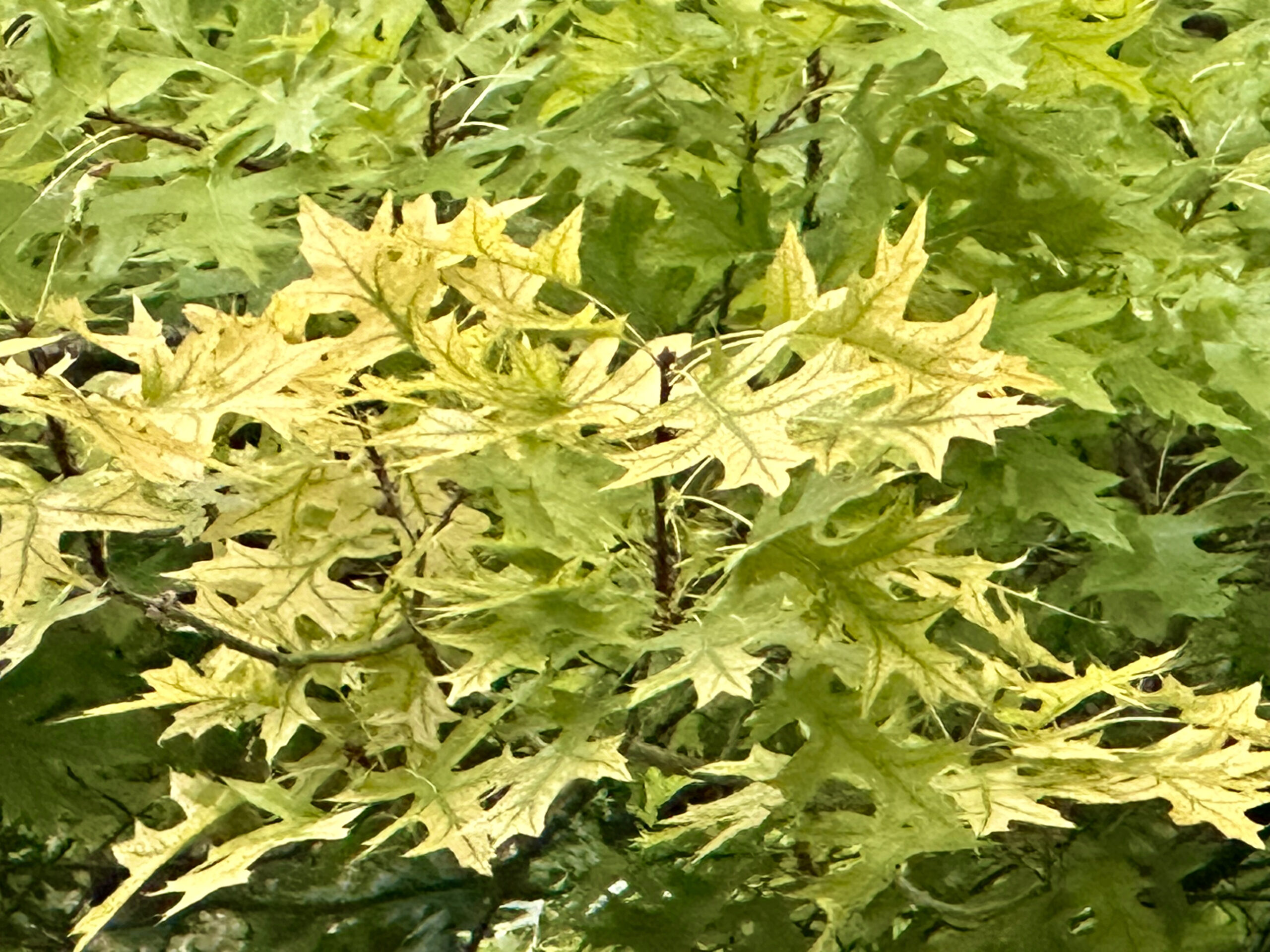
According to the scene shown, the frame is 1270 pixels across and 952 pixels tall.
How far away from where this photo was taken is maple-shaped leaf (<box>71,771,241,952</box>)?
610 mm

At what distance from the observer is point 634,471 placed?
49cm

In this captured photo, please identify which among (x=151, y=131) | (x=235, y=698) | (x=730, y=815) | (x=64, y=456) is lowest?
(x=730, y=815)

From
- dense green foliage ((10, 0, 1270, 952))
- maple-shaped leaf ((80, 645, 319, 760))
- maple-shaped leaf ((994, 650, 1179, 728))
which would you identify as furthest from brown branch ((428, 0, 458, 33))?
maple-shaped leaf ((994, 650, 1179, 728))

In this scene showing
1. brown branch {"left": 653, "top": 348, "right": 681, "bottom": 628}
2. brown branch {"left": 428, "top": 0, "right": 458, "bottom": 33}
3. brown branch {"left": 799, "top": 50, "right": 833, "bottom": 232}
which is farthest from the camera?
brown branch {"left": 428, "top": 0, "right": 458, "bottom": 33}

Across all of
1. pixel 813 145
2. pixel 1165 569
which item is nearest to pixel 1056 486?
pixel 1165 569

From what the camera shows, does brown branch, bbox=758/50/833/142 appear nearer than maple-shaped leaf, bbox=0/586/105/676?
No

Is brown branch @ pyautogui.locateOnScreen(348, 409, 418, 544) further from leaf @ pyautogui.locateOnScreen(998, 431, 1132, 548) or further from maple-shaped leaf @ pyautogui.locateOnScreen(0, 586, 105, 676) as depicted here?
leaf @ pyautogui.locateOnScreen(998, 431, 1132, 548)

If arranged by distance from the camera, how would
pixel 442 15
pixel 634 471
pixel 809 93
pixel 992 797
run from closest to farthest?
pixel 634 471 < pixel 992 797 < pixel 809 93 < pixel 442 15

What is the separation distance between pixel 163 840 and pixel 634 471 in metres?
0.33

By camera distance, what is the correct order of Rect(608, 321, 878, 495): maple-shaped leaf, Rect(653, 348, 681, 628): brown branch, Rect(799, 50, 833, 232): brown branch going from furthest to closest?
Rect(799, 50, 833, 232): brown branch → Rect(653, 348, 681, 628): brown branch → Rect(608, 321, 878, 495): maple-shaped leaf

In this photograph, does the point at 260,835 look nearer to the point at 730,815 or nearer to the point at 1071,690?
the point at 730,815

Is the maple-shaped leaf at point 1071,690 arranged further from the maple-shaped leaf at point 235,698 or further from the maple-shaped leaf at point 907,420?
the maple-shaped leaf at point 235,698

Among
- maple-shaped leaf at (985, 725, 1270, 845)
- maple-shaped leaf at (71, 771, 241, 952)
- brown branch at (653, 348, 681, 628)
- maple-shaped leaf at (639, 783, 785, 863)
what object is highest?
brown branch at (653, 348, 681, 628)

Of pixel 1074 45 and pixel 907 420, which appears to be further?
pixel 1074 45
